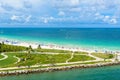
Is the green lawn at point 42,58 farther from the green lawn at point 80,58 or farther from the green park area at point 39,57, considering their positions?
the green lawn at point 80,58

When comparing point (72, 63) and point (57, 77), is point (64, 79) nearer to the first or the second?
point (57, 77)

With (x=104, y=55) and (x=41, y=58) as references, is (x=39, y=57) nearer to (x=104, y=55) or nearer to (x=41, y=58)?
(x=41, y=58)

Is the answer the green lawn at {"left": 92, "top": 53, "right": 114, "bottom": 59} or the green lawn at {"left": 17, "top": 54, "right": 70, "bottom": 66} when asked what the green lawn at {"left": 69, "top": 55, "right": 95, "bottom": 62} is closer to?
the green lawn at {"left": 17, "top": 54, "right": 70, "bottom": 66}

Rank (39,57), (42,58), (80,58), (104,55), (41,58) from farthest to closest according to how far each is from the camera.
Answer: (104,55) < (80,58) < (39,57) < (42,58) < (41,58)

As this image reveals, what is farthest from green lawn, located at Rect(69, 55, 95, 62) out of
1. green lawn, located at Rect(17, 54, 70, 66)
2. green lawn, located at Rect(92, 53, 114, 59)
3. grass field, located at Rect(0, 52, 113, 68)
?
green lawn, located at Rect(92, 53, 114, 59)

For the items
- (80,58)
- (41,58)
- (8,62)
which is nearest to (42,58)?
(41,58)

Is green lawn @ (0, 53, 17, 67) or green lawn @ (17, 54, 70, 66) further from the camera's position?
green lawn @ (17, 54, 70, 66)

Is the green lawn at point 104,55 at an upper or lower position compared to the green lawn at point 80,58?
upper

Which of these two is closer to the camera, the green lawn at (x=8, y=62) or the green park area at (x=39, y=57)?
the green lawn at (x=8, y=62)

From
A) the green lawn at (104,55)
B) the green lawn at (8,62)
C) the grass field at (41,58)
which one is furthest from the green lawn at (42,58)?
the green lawn at (104,55)

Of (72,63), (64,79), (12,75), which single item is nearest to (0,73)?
(12,75)

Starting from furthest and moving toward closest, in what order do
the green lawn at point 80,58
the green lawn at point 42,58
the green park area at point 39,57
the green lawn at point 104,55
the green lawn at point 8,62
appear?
1. the green lawn at point 104,55
2. the green lawn at point 80,58
3. the green lawn at point 42,58
4. the green park area at point 39,57
5. the green lawn at point 8,62
